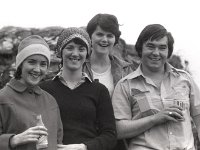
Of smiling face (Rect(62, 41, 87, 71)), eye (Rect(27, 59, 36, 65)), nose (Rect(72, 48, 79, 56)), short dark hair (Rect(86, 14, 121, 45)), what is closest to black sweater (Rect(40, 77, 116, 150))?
smiling face (Rect(62, 41, 87, 71))

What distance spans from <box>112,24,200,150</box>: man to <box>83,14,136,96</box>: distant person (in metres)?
0.32

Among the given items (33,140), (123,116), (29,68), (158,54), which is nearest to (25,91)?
(29,68)

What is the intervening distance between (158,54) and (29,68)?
161cm

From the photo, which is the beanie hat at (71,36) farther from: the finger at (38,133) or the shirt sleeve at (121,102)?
the finger at (38,133)

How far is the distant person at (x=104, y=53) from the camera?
567 cm

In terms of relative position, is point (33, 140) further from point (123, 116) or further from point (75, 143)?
point (123, 116)

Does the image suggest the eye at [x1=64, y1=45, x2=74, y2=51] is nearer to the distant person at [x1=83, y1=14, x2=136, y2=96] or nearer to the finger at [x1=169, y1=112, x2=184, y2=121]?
the distant person at [x1=83, y1=14, x2=136, y2=96]

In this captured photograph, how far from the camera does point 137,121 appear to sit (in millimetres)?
5129

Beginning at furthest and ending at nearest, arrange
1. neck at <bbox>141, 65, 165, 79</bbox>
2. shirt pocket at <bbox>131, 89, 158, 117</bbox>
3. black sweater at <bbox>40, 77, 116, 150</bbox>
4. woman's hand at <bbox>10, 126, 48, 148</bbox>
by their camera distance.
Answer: neck at <bbox>141, 65, 165, 79</bbox> < shirt pocket at <bbox>131, 89, 158, 117</bbox> < black sweater at <bbox>40, 77, 116, 150</bbox> < woman's hand at <bbox>10, 126, 48, 148</bbox>

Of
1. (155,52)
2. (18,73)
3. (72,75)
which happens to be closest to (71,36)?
(72,75)

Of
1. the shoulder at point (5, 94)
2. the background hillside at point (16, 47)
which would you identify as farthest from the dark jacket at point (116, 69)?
the background hillside at point (16, 47)

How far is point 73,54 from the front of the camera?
491 centimetres

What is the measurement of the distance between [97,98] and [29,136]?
1.13 m

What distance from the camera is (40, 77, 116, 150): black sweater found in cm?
479
